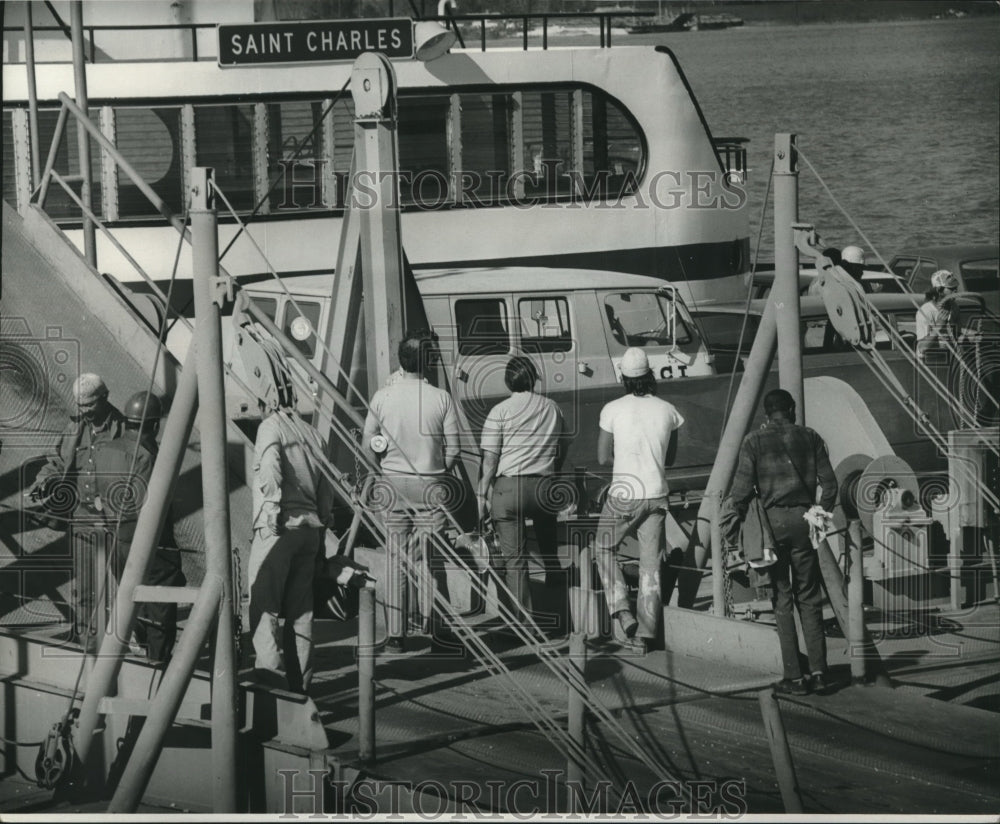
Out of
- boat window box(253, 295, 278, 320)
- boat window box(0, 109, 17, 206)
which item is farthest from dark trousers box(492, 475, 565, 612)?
boat window box(0, 109, 17, 206)

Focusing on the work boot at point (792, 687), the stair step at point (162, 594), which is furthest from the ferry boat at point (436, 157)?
the stair step at point (162, 594)

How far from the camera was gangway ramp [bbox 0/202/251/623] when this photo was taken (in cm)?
911

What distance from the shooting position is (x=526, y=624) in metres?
8.27

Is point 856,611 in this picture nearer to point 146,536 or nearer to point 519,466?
point 519,466

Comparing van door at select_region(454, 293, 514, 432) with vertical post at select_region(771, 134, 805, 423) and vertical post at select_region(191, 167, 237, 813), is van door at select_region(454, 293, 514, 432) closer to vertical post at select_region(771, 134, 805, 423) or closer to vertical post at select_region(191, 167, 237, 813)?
vertical post at select_region(771, 134, 805, 423)

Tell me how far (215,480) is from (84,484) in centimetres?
148

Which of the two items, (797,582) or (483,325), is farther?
(483,325)

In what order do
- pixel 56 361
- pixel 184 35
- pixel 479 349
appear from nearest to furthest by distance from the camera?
pixel 56 361
pixel 479 349
pixel 184 35

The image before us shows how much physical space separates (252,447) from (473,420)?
1.89m

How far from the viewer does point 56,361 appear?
9719mm

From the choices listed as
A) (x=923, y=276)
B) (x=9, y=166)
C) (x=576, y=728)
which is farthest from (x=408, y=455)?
(x=923, y=276)

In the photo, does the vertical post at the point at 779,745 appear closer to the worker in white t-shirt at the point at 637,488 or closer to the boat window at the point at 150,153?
the worker in white t-shirt at the point at 637,488

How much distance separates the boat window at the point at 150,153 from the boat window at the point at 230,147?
0.66 ft

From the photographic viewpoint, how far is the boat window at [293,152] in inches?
519
